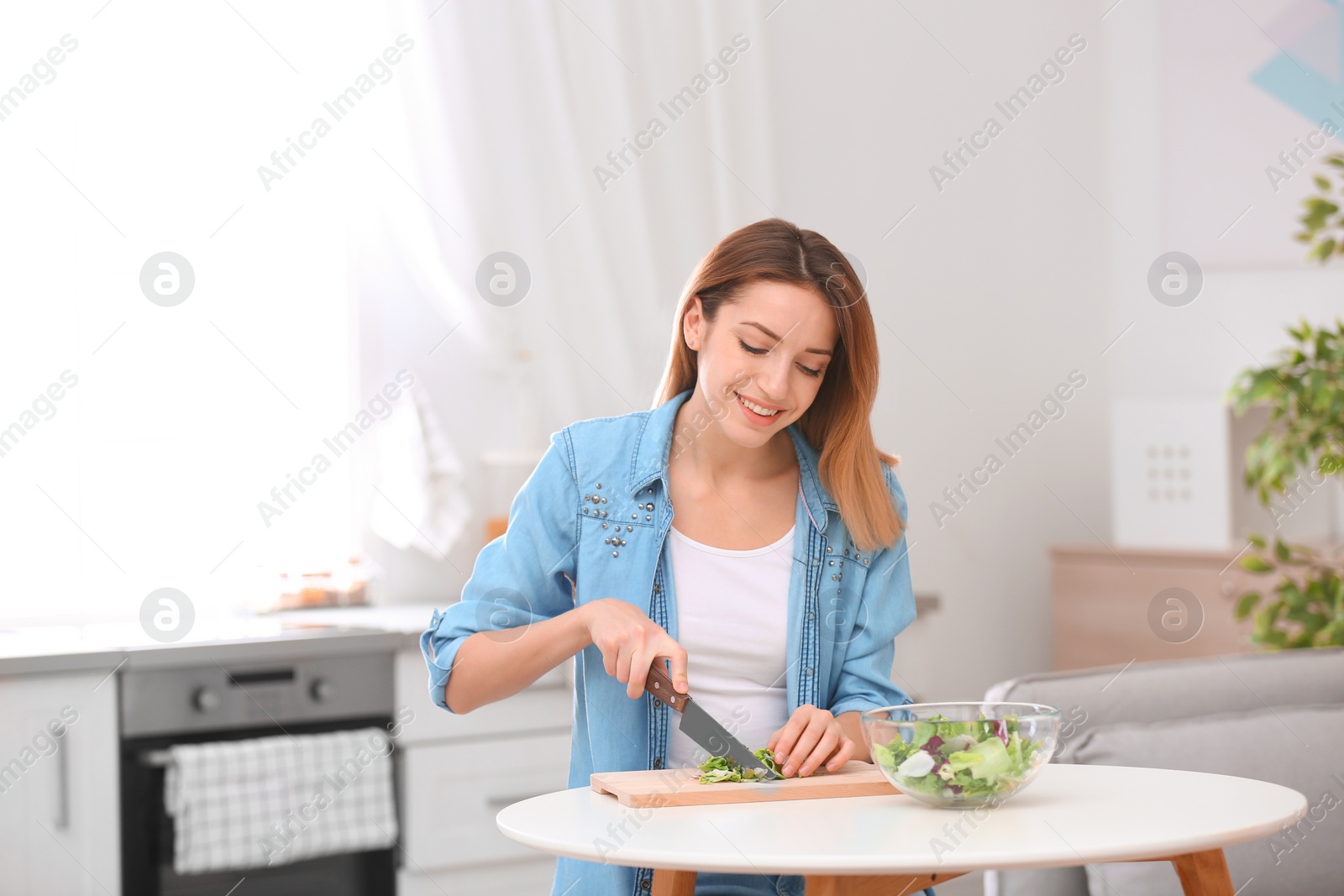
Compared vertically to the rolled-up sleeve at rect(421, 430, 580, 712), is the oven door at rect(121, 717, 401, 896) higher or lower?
lower

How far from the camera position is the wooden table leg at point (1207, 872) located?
48.1 inches

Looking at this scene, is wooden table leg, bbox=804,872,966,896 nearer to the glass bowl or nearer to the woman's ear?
the glass bowl

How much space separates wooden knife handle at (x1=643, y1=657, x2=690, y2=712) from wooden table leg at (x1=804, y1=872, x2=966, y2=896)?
244 millimetres

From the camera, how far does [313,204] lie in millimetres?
3131

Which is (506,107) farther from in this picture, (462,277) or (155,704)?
(155,704)

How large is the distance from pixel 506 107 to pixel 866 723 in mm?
2338

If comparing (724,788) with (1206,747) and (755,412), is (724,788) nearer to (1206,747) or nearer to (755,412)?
(755,412)

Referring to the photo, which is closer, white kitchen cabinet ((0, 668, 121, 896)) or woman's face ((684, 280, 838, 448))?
woman's face ((684, 280, 838, 448))

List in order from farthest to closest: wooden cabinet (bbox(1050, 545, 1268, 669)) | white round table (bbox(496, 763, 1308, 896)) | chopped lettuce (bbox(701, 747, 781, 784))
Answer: wooden cabinet (bbox(1050, 545, 1268, 669))
chopped lettuce (bbox(701, 747, 781, 784))
white round table (bbox(496, 763, 1308, 896))

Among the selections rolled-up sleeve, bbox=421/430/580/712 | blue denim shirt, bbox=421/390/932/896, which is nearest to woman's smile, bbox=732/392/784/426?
blue denim shirt, bbox=421/390/932/896

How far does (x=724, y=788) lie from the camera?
47.7 inches

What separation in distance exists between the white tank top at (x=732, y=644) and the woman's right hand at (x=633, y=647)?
0.67ft

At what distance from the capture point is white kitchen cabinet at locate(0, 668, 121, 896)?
220 cm

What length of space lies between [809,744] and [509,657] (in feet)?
1.12
